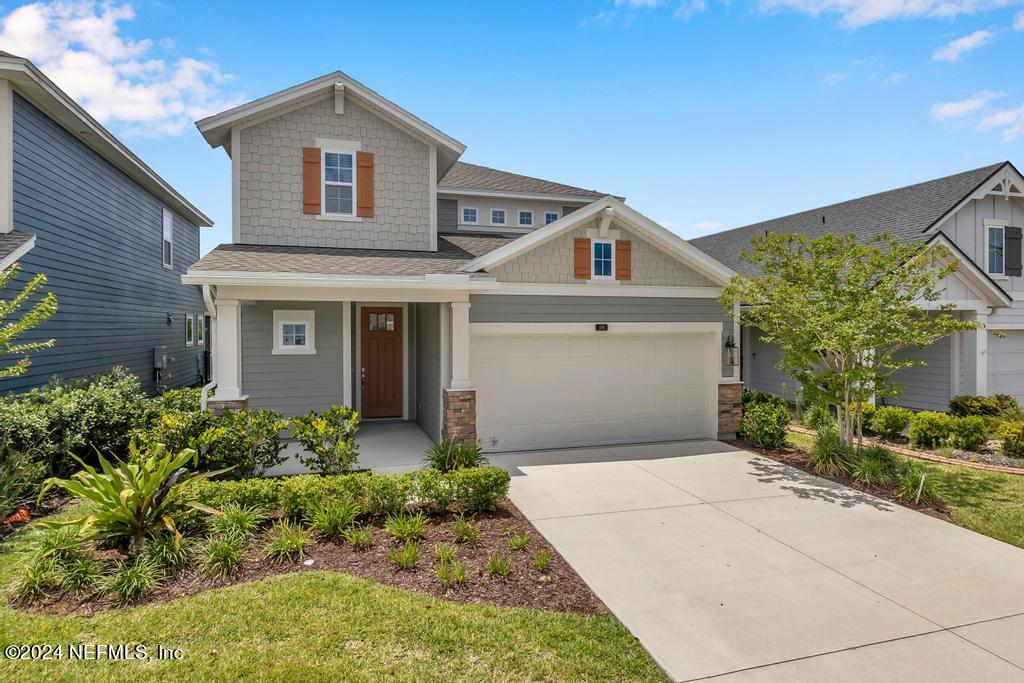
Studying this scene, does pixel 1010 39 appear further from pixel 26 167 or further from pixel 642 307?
pixel 26 167

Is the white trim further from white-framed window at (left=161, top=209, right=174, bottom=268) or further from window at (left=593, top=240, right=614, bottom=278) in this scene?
window at (left=593, top=240, right=614, bottom=278)

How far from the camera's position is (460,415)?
28.3 feet

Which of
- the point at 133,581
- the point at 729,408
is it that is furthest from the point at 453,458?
the point at 729,408

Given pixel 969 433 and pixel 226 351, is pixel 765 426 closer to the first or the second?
pixel 969 433

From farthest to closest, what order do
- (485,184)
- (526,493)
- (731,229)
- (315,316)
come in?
(731,229) < (485,184) < (315,316) < (526,493)

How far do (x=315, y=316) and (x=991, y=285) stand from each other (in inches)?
617

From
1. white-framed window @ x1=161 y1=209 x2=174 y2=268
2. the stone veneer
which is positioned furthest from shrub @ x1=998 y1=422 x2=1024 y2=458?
white-framed window @ x1=161 y1=209 x2=174 y2=268

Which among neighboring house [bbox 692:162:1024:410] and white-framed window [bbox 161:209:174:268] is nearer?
neighboring house [bbox 692:162:1024:410]

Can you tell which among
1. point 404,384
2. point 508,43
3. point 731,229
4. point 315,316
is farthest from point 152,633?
point 731,229

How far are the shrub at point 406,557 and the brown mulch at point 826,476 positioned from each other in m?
6.40

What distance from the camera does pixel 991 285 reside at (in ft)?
42.1

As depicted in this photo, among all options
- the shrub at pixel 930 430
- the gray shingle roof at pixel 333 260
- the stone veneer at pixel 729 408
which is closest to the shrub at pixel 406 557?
the gray shingle roof at pixel 333 260

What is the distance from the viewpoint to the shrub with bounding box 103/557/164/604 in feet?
14.6

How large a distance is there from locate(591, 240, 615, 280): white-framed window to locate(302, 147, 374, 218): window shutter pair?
4485mm
